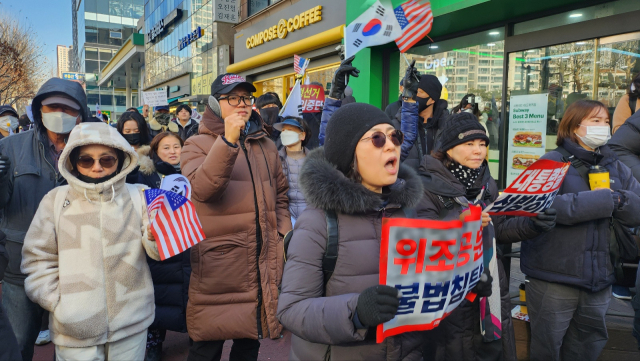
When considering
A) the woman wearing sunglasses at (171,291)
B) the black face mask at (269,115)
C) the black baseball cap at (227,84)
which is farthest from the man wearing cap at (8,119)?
the black baseball cap at (227,84)

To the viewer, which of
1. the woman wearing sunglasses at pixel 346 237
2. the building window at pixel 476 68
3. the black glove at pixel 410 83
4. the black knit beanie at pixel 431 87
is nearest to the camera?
the woman wearing sunglasses at pixel 346 237

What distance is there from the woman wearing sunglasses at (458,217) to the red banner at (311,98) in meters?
3.61

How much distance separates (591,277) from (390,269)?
6.95 ft

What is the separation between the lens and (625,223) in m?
3.08

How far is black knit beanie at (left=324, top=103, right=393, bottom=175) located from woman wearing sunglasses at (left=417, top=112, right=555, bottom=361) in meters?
0.60

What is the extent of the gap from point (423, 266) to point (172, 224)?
4.49 ft

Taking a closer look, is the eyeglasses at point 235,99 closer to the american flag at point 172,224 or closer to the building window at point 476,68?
the american flag at point 172,224

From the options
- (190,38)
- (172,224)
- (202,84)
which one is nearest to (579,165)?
(172,224)

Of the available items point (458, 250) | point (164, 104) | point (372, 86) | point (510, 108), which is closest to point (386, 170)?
point (458, 250)

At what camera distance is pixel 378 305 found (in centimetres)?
148

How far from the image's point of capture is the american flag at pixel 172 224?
7.52 ft

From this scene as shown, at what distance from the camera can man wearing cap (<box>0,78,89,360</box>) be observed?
2697 millimetres

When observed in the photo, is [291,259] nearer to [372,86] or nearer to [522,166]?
[522,166]

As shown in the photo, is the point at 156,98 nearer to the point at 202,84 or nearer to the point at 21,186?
the point at 21,186
